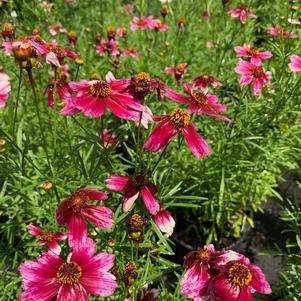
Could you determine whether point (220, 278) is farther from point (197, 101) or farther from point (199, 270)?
point (197, 101)

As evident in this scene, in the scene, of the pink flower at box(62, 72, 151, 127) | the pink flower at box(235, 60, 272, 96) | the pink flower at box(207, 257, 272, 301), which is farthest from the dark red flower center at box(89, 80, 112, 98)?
the pink flower at box(235, 60, 272, 96)

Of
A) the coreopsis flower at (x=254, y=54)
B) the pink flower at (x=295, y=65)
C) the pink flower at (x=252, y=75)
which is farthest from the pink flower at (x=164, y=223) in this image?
the coreopsis flower at (x=254, y=54)

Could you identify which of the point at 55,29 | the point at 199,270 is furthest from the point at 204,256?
the point at 55,29

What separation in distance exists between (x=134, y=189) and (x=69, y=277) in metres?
0.37

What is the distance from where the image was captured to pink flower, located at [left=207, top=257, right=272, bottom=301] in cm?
96

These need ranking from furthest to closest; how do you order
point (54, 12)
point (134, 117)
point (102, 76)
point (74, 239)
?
1. point (54, 12)
2. point (102, 76)
3. point (134, 117)
4. point (74, 239)

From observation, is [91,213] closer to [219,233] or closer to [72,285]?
[72,285]

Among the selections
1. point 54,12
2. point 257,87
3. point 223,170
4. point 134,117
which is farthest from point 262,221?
point 54,12

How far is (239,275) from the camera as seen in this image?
0.98 metres

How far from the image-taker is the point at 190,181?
2549 millimetres

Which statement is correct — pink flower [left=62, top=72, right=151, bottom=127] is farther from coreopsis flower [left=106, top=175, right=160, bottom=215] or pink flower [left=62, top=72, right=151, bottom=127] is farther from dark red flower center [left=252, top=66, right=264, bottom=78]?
dark red flower center [left=252, top=66, right=264, bottom=78]

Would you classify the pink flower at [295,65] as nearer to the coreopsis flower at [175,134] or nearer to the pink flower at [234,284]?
the coreopsis flower at [175,134]

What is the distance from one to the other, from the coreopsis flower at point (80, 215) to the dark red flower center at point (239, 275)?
0.41 metres

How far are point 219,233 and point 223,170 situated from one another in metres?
0.75
